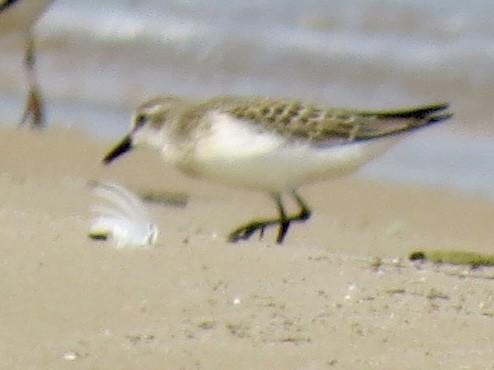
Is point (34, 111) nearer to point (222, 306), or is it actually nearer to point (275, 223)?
point (275, 223)

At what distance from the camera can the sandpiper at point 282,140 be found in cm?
729

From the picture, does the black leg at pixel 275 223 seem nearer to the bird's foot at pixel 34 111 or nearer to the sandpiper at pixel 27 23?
the bird's foot at pixel 34 111

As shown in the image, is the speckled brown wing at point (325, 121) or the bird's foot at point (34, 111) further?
the bird's foot at point (34, 111)

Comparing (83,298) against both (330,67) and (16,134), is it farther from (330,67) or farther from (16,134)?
(330,67)

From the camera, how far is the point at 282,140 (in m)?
7.30

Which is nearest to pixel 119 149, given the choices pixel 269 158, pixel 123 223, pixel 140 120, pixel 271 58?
pixel 140 120

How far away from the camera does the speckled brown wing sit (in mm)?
7336

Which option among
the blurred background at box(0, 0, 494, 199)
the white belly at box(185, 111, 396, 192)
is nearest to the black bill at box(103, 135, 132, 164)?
the white belly at box(185, 111, 396, 192)

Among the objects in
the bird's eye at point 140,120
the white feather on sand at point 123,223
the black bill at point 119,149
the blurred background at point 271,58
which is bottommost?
the blurred background at point 271,58

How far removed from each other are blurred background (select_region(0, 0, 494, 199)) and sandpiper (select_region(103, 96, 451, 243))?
11.1ft

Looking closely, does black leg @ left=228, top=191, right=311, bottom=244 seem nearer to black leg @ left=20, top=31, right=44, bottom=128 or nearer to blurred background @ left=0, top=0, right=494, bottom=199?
blurred background @ left=0, top=0, right=494, bottom=199

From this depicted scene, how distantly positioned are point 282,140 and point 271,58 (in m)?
6.49

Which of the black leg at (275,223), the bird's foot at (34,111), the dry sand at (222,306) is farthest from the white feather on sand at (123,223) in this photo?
the bird's foot at (34,111)

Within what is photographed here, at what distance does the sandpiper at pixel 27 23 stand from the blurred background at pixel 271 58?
277mm
